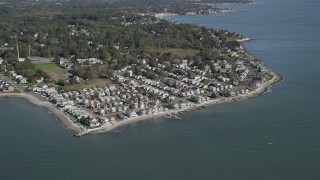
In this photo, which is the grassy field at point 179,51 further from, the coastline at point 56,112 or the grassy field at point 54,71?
the coastline at point 56,112

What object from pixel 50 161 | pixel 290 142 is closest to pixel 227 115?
pixel 290 142

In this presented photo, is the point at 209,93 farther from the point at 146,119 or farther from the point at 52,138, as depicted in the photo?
the point at 52,138

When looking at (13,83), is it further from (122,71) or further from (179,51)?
(179,51)

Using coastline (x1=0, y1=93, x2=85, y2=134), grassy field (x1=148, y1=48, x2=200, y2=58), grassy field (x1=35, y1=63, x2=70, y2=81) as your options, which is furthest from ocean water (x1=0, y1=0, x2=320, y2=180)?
grassy field (x1=148, y1=48, x2=200, y2=58)

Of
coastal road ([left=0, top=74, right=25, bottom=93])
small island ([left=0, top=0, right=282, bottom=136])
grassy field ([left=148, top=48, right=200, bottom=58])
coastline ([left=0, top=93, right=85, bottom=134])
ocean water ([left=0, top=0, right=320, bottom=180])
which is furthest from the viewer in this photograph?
grassy field ([left=148, top=48, right=200, bottom=58])

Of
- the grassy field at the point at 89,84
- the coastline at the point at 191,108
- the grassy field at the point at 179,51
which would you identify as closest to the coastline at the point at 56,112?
the coastline at the point at 191,108

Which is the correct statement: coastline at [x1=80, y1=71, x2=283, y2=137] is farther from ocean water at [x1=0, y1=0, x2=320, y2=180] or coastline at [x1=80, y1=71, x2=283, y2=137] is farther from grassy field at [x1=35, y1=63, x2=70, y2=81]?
grassy field at [x1=35, y1=63, x2=70, y2=81]

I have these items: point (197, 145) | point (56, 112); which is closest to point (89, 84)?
point (56, 112)
